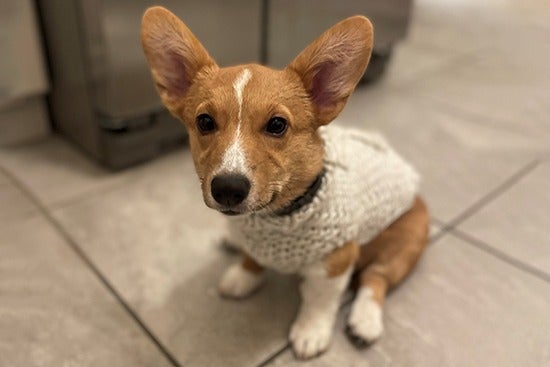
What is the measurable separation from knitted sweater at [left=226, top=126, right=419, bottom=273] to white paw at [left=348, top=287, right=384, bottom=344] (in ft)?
0.35

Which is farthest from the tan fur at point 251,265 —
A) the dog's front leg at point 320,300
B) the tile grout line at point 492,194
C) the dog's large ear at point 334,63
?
the tile grout line at point 492,194

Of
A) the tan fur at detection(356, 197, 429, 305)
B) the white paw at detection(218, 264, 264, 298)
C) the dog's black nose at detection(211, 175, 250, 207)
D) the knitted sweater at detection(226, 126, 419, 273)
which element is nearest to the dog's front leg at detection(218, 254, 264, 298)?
the white paw at detection(218, 264, 264, 298)

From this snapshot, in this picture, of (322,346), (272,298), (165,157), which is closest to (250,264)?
(272,298)

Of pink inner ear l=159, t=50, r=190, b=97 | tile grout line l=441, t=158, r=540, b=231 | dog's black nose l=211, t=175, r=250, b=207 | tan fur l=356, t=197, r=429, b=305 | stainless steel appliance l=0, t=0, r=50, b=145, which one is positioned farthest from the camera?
stainless steel appliance l=0, t=0, r=50, b=145

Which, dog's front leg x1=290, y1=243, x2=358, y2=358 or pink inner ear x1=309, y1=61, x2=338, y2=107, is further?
dog's front leg x1=290, y1=243, x2=358, y2=358

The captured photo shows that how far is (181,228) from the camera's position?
4.09ft

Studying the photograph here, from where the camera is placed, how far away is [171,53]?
81cm

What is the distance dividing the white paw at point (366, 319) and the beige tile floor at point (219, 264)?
0.03 m

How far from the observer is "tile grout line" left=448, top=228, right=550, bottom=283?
43.8 inches

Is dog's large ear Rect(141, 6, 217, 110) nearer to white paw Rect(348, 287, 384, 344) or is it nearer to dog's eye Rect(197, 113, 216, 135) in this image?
dog's eye Rect(197, 113, 216, 135)

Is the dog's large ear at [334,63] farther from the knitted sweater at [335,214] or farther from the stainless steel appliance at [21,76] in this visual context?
the stainless steel appliance at [21,76]

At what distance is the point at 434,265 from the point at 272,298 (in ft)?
1.17

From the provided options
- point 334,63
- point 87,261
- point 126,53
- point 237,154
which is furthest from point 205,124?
point 126,53

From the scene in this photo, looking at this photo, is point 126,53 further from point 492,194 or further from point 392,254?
point 492,194
